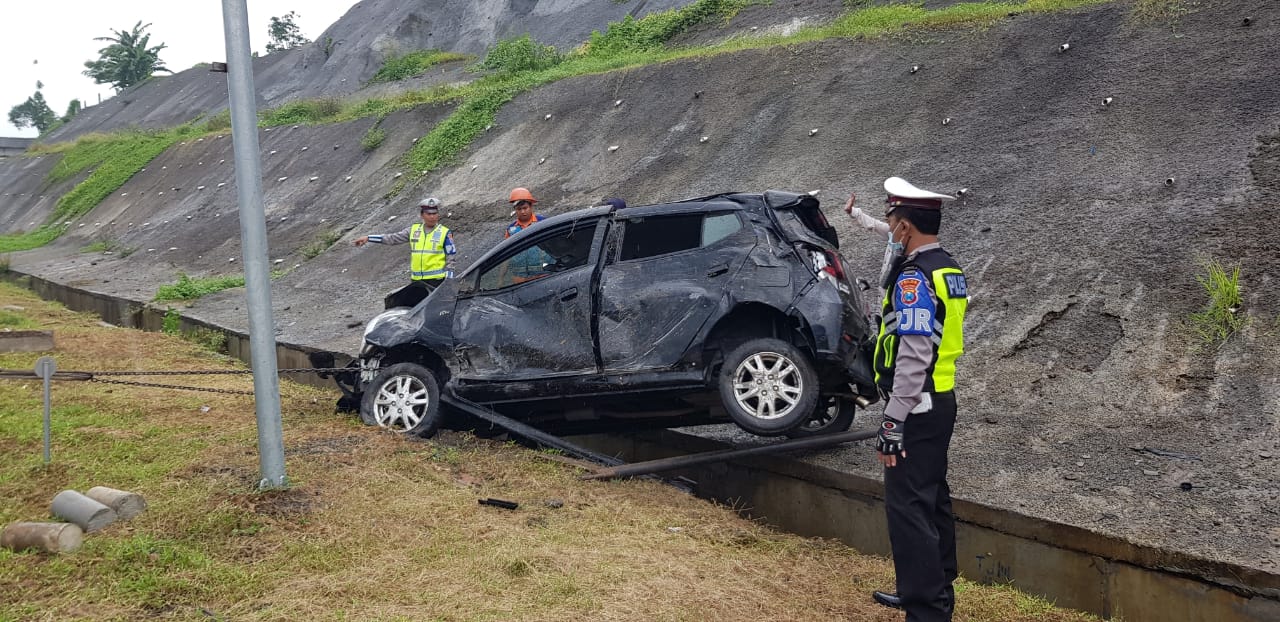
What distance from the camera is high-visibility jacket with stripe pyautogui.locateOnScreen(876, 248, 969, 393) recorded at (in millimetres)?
4145

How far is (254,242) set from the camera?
5754 millimetres

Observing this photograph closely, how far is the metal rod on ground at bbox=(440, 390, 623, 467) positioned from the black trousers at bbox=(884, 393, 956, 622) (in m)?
3.13

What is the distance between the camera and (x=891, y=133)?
12.4 meters

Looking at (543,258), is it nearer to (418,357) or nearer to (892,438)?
(418,357)

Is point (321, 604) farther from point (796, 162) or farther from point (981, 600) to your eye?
point (796, 162)

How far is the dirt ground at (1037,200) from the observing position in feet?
19.5

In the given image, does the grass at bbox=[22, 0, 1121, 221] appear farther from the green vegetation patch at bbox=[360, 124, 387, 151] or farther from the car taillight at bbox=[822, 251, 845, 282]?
the car taillight at bbox=[822, 251, 845, 282]

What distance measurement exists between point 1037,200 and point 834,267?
172 inches

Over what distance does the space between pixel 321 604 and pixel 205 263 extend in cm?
1915

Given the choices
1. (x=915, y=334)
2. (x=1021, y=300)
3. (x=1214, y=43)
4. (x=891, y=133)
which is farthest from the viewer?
(x=891, y=133)

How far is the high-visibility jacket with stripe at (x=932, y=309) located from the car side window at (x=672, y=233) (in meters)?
2.39

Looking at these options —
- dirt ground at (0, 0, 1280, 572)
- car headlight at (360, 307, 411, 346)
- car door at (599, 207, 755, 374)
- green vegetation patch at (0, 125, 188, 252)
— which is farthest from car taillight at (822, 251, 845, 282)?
green vegetation patch at (0, 125, 188, 252)

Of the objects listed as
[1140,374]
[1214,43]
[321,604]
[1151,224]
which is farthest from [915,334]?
[1214,43]

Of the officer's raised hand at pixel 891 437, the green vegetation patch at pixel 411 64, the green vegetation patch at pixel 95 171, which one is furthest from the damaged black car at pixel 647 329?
the green vegetation patch at pixel 95 171
